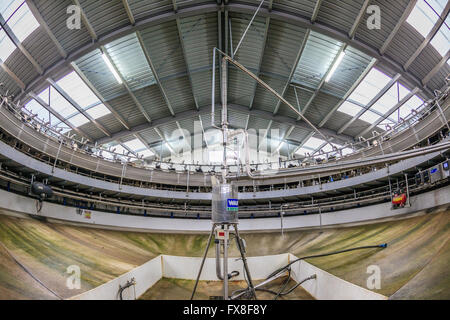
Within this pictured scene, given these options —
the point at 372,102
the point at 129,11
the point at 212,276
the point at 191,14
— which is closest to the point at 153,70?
the point at 129,11

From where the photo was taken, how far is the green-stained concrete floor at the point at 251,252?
556 centimetres

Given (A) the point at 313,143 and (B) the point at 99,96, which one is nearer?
(B) the point at 99,96

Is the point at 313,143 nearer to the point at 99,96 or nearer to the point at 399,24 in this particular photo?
the point at 399,24

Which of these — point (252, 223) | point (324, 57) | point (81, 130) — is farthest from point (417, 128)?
point (81, 130)

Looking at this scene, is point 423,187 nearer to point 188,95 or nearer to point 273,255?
point 273,255

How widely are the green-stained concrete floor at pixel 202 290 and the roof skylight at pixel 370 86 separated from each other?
12606mm

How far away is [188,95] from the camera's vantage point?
20.4 metres

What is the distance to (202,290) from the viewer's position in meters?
10.7

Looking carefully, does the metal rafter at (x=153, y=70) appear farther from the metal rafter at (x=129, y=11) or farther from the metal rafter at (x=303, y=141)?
the metal rafter at (x=303, y=141)

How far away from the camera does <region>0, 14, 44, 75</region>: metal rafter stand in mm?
10920

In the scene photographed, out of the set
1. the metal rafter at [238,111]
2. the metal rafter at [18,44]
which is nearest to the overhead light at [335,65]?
the metal rafter at [238,111]

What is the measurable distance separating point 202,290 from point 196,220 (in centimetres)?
711

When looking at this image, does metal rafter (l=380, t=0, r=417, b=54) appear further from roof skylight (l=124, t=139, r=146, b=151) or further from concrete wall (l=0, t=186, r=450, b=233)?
roof skylight (l=124, t=139, r=146, b=151)

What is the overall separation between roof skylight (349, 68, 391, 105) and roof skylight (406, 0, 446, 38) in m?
3.11
